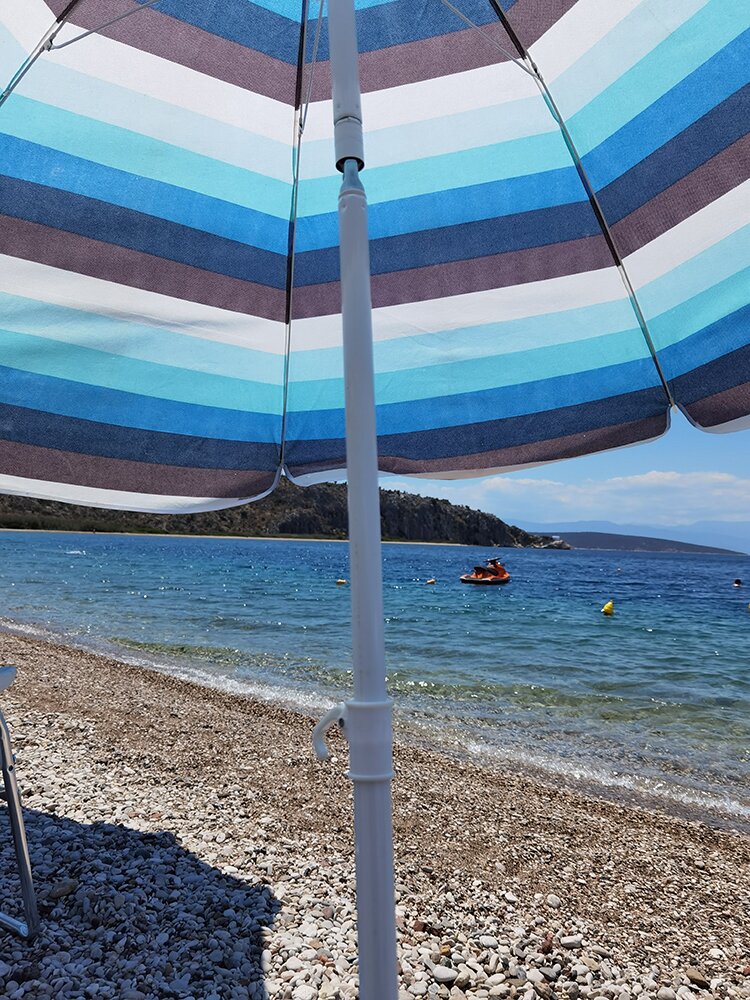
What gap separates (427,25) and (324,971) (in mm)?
2728

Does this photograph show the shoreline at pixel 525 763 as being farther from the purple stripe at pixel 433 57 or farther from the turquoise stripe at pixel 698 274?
the purple stripe at pixel 433 57

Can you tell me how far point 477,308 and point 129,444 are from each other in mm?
1083

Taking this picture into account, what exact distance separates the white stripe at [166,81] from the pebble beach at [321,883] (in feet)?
8.01

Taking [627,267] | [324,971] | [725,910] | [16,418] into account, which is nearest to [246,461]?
[16,418]

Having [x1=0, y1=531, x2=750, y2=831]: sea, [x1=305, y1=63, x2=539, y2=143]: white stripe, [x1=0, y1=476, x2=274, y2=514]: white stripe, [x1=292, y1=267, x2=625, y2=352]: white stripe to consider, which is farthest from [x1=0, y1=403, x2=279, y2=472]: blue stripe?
[x1=0, y1=531, x2=750, y2=831]: sea

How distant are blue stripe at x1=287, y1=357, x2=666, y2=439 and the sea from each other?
3845 mm

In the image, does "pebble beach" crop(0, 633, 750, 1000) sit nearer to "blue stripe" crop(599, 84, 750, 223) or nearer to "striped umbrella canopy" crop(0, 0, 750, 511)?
"striped umbrella canopy" crop(0, 0, 750, 511)

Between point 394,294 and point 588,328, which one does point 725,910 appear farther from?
point 394,294

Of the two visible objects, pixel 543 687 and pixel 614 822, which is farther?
pixel 543 687

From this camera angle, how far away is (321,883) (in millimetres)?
2752

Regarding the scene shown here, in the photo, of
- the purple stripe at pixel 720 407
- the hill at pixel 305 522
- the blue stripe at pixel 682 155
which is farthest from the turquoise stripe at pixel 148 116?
the hill at pixel 305 522

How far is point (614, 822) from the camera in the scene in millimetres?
4172

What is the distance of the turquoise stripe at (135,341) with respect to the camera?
1.91 m

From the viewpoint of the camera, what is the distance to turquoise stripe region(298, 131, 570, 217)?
1799 mm
